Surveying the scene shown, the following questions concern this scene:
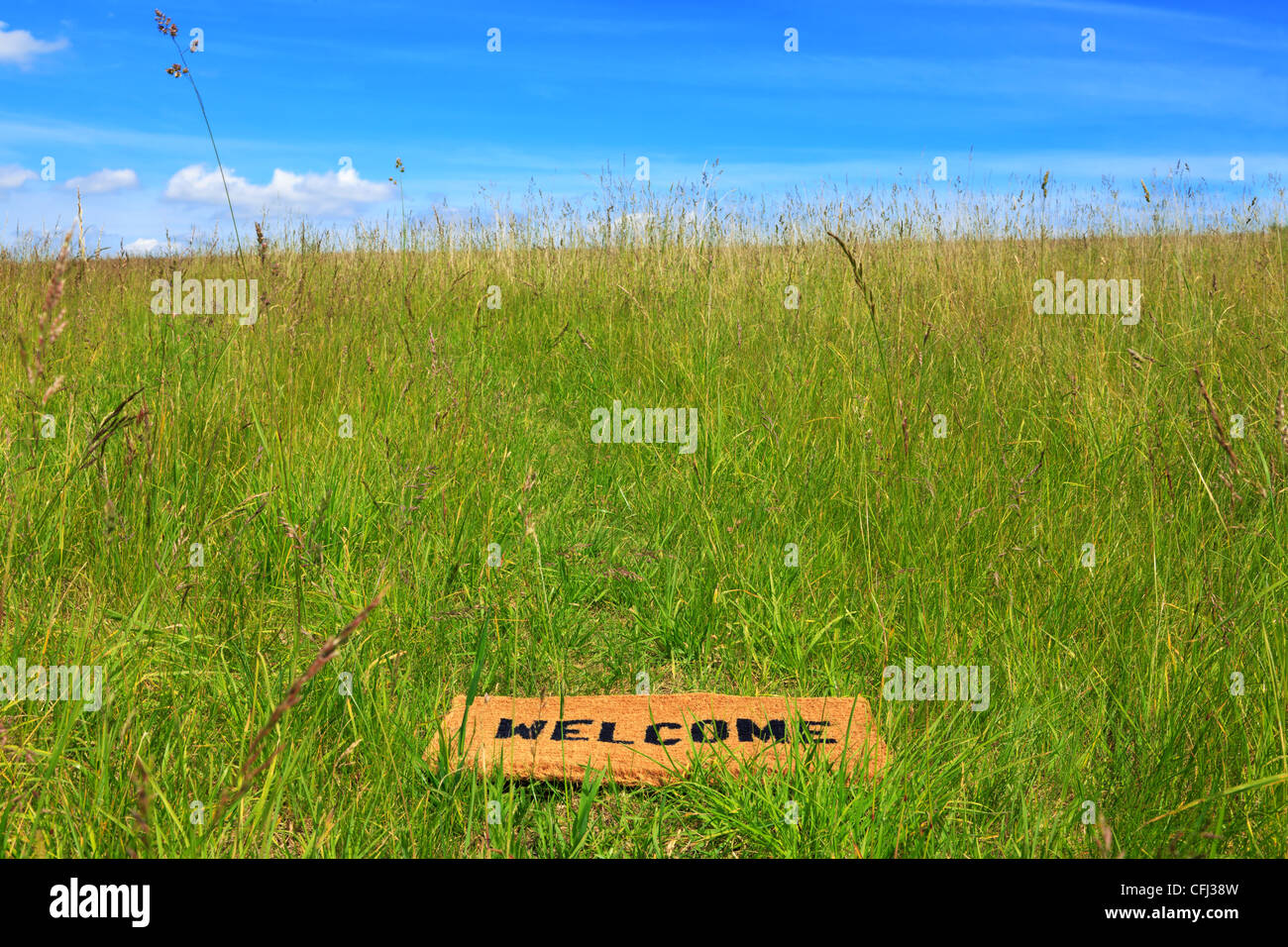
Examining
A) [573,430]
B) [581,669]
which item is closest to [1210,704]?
[581,669]

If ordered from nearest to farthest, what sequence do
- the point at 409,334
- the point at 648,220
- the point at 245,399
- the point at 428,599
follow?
the point at 428,599, the point at 245,399, the point at 409,334, the point at 648,220

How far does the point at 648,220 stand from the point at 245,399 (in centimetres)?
447

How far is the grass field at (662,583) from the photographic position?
1335 mm

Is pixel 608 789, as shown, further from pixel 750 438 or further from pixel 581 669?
pixel 750 438

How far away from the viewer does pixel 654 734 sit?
5.49 feet

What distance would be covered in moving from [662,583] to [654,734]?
65 centimetres

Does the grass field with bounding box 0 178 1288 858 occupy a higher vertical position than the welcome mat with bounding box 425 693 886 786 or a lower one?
higher

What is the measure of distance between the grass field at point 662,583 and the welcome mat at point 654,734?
0.05 m

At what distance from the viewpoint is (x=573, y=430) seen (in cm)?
373

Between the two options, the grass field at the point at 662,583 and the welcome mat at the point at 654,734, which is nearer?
the grass field at the point at 662,583

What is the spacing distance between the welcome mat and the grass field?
50mm

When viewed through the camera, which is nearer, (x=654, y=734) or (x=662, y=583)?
(x=654, y=734)

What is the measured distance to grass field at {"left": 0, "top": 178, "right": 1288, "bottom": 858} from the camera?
133 centimetres

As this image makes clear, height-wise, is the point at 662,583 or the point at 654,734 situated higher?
the point at 662,583
